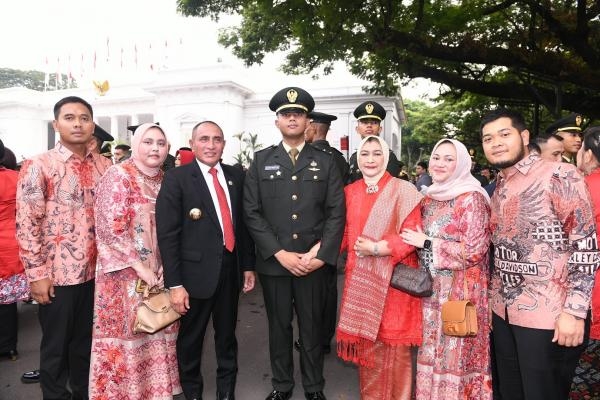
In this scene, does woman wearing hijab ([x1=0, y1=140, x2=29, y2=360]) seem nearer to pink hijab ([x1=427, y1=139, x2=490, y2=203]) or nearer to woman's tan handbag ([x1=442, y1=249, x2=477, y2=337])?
pink hijab ([x1=427, y1=139, x2=490, y2=203])

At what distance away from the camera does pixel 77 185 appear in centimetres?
321

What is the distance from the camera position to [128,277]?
3.12 meters

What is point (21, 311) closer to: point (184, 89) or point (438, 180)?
point (438, 180)

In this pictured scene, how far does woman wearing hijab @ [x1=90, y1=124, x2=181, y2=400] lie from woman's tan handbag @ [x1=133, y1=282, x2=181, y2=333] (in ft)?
0.41

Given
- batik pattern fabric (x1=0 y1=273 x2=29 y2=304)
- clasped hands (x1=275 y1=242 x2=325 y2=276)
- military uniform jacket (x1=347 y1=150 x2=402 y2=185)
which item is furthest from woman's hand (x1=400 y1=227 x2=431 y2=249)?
batik pattern fabric (x1=0 y1=273 x2=29 y2=304)

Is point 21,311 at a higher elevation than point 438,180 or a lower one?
lower

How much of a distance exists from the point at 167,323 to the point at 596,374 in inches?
123

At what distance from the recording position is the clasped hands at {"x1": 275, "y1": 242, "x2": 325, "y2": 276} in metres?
3.25

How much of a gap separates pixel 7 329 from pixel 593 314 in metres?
5.15

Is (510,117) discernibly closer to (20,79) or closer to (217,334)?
(217,334)

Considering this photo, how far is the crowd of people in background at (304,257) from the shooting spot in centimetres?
249

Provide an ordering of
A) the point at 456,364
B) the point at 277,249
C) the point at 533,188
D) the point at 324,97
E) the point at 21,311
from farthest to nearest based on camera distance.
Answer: the point at 324,97, the point at 21,311, the point at 277,249, the point at 456,364, the point at 533,188

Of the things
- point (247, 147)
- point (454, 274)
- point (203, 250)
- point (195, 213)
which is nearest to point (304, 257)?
point (203, 250)

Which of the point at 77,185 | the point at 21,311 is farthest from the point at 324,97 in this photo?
the point at 77,185
